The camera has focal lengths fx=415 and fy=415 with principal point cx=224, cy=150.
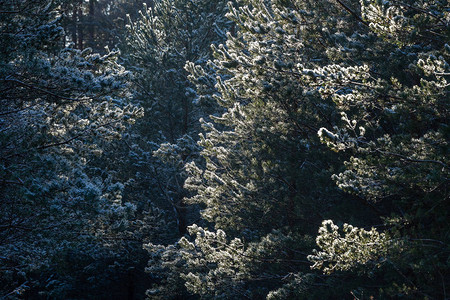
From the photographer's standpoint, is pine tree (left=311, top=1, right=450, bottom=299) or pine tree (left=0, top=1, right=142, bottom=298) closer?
pine tree (left=311, top=1, right=450, bottom=299)

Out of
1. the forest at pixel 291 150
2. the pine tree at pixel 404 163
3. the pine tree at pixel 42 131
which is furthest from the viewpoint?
the pine tree at pixel 42 131

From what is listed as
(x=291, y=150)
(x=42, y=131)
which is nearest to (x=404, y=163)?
(x=291, y=150)

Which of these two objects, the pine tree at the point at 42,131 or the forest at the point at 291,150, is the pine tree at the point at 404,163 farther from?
the pine tree at the point at 42,131

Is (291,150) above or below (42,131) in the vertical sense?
above

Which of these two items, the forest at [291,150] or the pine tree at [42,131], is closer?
the forest at [291,150]

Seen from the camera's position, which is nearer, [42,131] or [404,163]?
[404,163]

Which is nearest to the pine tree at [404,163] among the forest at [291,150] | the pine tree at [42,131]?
the forest at [291,150]

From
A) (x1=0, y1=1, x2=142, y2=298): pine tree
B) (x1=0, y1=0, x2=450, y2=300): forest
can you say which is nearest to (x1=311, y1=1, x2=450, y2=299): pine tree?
(x1=0, y1=0, x2=450, y2=300): forest

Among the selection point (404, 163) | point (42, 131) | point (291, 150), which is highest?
point (291, 150)

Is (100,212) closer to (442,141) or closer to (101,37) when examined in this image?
(442,141)

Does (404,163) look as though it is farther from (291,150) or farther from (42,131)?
(42,131)

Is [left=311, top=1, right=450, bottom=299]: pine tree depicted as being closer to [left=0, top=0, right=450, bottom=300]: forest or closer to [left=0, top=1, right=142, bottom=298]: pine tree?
[left=0, top=0, right=450, bottom=300]: forest

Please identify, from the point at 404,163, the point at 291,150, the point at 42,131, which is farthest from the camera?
the point at 291,150

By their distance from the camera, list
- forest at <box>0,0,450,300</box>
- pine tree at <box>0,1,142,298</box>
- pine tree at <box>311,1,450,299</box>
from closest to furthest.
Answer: pine tree at <box>311,1,450,299</box> < forest at <box>0,0,450,300</box> < pine tree at <box>0,1,142,298</box>
